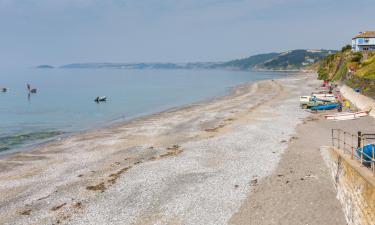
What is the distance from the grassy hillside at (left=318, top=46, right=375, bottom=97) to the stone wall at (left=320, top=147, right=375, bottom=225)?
2955 cm

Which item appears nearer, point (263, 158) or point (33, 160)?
point (263, 158)

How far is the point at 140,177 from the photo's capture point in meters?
24.6

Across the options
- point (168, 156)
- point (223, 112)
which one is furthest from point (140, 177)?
point (223, 112)

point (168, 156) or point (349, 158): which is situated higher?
point (349, 158)

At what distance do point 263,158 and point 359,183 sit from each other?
42.2ft

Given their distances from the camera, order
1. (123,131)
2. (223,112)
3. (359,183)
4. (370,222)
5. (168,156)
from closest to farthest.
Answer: (370,222) < (359,183) < (168,156) < (123,131) < (223,112)

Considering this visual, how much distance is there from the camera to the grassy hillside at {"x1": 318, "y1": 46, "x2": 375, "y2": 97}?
51.9 meters

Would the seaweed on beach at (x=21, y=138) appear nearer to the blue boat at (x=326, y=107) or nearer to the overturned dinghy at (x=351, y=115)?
the overturned dinghy at (x=351, y=115)

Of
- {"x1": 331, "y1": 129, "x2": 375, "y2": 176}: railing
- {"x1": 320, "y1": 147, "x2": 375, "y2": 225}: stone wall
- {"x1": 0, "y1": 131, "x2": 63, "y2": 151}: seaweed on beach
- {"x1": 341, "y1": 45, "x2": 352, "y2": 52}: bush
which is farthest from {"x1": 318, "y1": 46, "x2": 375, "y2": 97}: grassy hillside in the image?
{"x1": 0, "y1": 131, "x2": 63, "y2": 151}: seaweed on beach

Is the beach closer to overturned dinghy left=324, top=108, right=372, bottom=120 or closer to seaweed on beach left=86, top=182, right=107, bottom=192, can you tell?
seaweed on beach left=86, top=182, right=107, bottom=192

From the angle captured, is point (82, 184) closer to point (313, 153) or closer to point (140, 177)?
point (140, 177)

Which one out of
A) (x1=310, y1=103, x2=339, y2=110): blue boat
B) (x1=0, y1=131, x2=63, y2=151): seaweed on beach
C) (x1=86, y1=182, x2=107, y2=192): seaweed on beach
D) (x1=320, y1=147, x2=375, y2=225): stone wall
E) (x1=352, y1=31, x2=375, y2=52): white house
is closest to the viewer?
(x1=320, y1=147, x2=375, y2=225): stone wall

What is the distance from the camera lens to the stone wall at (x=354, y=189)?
13.6m

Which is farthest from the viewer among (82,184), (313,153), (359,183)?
(313,153)
